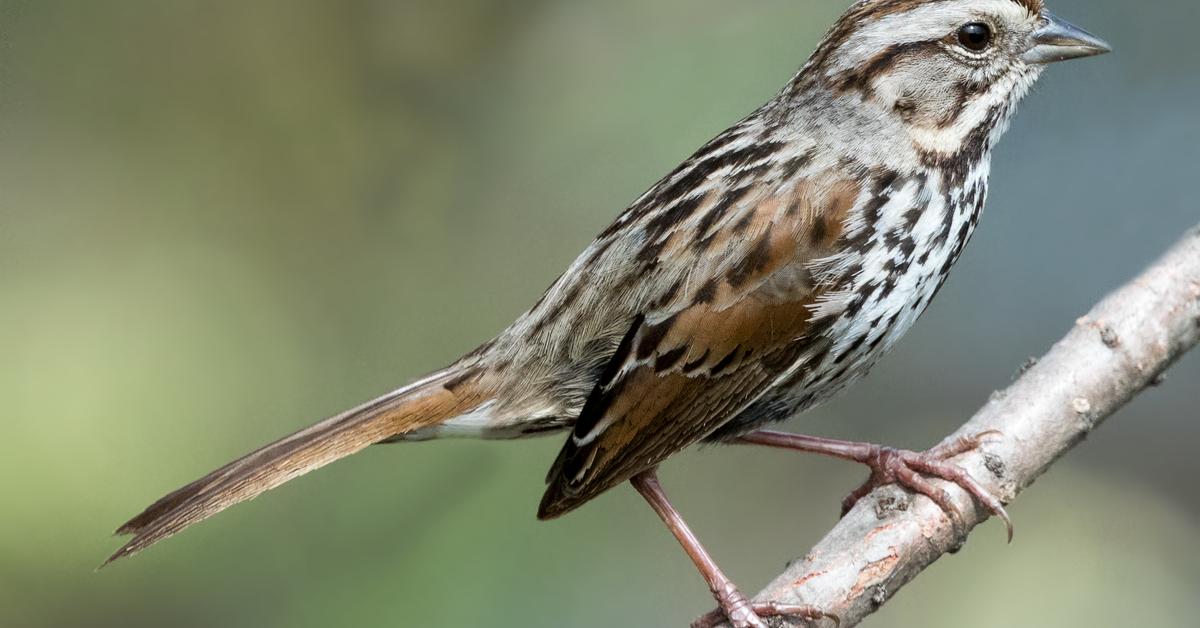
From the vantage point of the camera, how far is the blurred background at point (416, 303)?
171 inches

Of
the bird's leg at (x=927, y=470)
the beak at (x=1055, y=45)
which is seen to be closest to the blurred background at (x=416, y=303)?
the beak at (x=1055, y=45)

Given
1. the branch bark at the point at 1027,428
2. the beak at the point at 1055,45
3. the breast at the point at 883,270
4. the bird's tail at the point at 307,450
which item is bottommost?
the branch bark at the point at 1027,428

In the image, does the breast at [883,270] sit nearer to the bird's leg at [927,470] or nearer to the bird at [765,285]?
the bird at [765,285]

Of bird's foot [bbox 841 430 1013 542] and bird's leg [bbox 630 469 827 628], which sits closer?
bird's leg [bbox 630 469 827 628]

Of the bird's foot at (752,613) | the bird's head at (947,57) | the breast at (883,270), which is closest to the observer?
the bird's foot at (752,613)

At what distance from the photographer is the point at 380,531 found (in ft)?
14.2

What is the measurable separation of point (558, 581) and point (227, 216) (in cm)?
207

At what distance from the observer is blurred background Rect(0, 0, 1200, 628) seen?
4.33 metres

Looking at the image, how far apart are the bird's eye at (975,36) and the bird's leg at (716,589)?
141cm

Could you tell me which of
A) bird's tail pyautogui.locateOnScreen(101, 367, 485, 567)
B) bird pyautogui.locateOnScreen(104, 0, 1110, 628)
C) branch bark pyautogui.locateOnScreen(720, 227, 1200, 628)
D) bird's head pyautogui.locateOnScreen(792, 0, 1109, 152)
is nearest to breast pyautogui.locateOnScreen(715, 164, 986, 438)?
bird pyautogui.locateOnScreen(104, 0, 1110, 628)

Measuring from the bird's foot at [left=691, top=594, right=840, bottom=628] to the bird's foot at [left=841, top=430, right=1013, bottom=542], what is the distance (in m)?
0.47

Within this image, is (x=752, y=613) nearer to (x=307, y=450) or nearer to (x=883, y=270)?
(x=883, y=270)

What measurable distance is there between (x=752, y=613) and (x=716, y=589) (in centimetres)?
19

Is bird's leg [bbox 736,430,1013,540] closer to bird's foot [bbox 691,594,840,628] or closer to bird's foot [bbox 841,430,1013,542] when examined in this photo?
bird's foot [bbox 841,430,1013,542]
